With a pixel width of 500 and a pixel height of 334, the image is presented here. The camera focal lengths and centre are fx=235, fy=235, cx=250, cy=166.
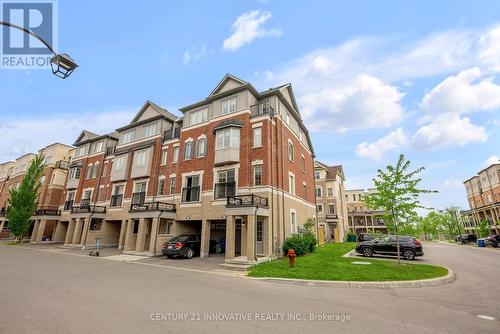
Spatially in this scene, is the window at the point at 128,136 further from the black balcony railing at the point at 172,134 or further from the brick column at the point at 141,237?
the brick column at the point at 141,237

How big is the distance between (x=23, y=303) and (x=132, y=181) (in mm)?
21202

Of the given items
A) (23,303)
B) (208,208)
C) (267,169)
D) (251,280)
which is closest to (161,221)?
(208,208)

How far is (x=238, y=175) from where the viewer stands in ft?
64.2

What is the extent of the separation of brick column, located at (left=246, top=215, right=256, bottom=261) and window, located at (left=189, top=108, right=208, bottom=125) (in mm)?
12119

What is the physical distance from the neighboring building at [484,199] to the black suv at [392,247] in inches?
1326

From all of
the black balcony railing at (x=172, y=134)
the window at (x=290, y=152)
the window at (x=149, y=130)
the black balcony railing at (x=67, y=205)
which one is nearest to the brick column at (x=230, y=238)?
the window at (x=290, y=152)

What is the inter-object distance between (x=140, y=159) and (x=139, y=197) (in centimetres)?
427

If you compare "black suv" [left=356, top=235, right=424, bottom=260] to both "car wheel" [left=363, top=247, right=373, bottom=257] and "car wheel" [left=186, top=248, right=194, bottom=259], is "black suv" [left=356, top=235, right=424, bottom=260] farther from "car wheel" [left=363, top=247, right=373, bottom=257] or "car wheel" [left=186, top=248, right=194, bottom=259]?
"car wheel" [left=186, top=248, right=194, bottom=259]

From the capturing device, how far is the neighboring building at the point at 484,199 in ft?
138

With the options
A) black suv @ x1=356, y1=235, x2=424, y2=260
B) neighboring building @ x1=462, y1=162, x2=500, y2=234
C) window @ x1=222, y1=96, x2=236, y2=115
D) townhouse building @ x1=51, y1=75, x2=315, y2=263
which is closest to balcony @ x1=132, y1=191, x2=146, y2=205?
townhouse building @ x1=51, y1=75, x2=315, y2=263

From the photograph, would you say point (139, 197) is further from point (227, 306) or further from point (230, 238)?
Answer: point (227, 306)

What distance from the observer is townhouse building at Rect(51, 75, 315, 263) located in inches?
718

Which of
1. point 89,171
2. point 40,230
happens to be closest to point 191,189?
point 89,171

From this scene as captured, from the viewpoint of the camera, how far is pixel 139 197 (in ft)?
85.1
